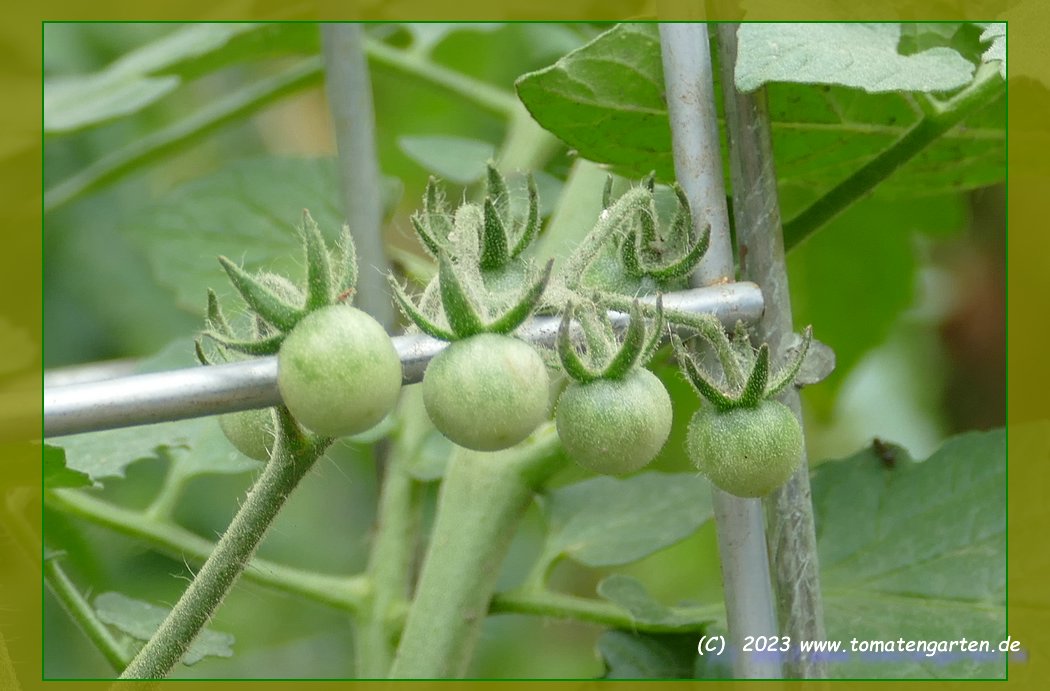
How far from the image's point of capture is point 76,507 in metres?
0.73

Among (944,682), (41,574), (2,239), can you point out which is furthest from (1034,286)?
(2,239)

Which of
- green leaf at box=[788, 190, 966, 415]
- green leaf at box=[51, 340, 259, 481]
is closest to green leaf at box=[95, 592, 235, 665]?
green leaf at box=[51, 340, 259, 481]

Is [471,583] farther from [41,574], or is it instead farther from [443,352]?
[443,352]

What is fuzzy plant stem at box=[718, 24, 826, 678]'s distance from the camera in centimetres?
52

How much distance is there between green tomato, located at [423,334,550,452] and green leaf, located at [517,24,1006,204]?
23cm

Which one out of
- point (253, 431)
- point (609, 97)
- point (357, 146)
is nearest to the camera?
point (253, 431)

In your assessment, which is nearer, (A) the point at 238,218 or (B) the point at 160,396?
(B) the point at 160,396

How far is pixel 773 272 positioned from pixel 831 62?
10 cm

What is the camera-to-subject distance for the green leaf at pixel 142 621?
64 centimetres

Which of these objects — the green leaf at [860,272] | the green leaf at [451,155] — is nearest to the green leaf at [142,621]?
the green leaf at [451,155]

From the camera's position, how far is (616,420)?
1.28 feet

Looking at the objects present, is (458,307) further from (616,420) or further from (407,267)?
(407,267)

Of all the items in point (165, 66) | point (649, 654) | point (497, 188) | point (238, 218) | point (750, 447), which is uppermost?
point (165, 66)

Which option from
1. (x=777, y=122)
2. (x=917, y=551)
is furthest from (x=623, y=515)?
(x=777, y=122)
